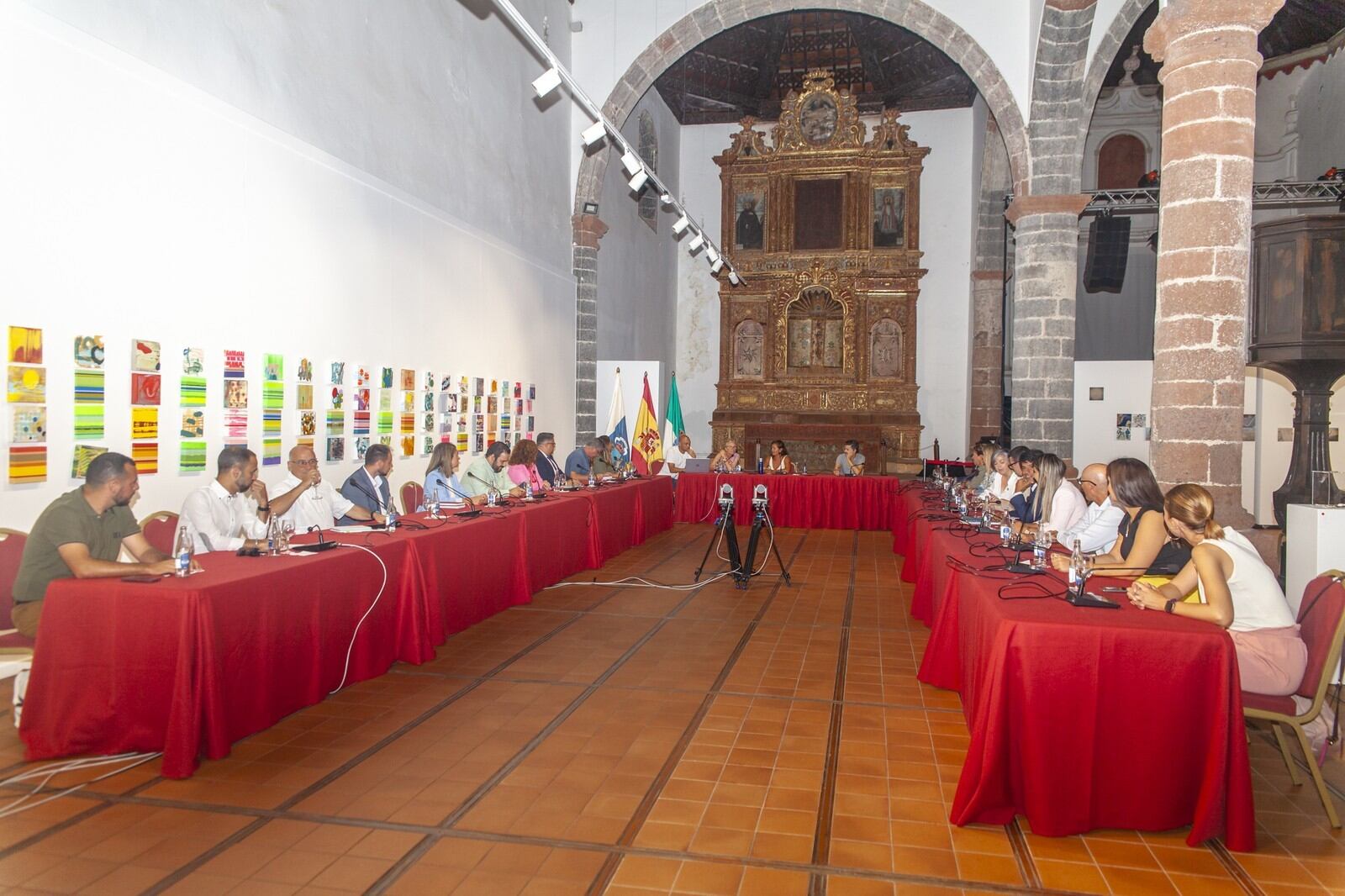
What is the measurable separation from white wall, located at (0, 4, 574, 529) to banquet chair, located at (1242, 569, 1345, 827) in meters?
5.82

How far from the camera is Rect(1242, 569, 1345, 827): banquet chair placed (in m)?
3.24

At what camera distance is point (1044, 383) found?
10414 millimetres

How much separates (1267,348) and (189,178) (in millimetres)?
9591

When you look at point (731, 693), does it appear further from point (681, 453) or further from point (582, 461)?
point (681, 453)

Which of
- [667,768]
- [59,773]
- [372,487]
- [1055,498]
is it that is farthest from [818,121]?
[59,773]

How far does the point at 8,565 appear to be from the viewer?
13.7 feet

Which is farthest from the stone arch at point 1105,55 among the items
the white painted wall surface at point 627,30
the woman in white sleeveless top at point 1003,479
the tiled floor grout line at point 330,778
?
the tiled floor grout line at point 330,778

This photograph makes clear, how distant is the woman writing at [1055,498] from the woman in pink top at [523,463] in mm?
4369

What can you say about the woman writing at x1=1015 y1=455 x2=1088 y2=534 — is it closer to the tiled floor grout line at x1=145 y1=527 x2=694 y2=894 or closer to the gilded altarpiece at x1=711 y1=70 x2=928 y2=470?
the tiled floor grout line at x1=145 y1=527 x2=694 y2=894

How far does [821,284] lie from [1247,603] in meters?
14.8

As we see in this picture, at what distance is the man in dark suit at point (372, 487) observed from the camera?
5992 millimetres

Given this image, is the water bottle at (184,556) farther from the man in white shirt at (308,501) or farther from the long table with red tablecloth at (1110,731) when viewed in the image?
the long table with red tablecloth at (1110,731)

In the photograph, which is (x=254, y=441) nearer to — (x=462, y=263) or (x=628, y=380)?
(x=462, y=263)

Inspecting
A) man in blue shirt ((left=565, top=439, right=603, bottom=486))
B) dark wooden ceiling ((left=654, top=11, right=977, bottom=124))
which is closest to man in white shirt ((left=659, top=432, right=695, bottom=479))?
man in blue shirt ((left=565, top=439, right=603, bottom=486))
